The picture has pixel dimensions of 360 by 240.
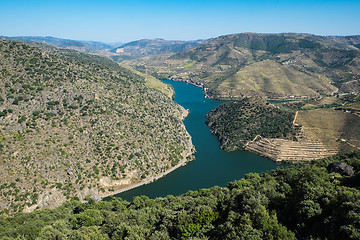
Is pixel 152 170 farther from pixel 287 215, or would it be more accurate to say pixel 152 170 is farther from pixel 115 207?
pixel 287 215

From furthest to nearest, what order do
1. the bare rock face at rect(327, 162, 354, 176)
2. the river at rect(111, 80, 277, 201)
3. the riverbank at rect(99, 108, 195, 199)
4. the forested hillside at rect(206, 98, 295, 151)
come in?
the forested hillside at rect(206, 98, 295, 151) < the river at rect(111, 80, 277, 201) < the riverbank at rect(99, 108, 195, 199) < the bare rock face at rect(327, 162, 354, 176)

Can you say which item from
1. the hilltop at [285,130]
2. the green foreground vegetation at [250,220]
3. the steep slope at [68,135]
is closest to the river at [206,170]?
the steep slope at [68,135]

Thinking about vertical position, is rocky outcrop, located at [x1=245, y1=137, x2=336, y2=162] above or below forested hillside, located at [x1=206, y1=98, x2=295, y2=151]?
below

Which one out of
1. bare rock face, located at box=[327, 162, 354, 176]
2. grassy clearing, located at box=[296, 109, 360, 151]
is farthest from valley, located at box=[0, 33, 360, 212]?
bare rock face, located at box=[327, 162, 354, 176]

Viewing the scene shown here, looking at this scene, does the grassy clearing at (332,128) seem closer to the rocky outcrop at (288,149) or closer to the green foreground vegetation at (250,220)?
the rocky outcrop at (288,149)

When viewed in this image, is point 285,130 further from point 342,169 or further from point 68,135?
point 68,135

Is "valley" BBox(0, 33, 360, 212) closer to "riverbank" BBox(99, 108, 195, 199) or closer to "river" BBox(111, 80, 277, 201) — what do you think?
"riverbank" BBox(99, 108, 195, 199)
